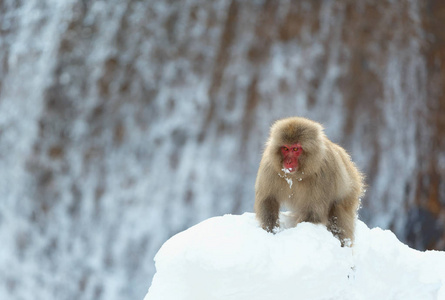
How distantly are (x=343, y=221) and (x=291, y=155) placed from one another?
1.42ft

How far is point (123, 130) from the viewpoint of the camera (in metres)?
5.78

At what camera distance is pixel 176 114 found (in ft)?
19.3

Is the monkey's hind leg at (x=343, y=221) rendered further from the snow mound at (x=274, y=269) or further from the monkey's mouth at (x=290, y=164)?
the monkey's mouth at (x=290, y=164)

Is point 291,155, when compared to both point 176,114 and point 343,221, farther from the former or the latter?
point 176,114

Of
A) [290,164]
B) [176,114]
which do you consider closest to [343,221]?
[290,164]

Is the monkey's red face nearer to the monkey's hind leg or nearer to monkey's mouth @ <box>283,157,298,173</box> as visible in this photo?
monkey's mouth @ <box>283,157,298,173</box>

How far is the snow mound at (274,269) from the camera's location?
1902 mm

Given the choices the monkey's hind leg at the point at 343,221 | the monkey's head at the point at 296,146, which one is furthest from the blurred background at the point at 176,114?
the monkey's head at the point at 296,146

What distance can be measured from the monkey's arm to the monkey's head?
0.66 ft

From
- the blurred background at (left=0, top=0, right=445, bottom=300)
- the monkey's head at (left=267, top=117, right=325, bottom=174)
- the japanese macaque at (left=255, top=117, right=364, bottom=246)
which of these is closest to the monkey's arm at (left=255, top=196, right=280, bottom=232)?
the japanese macaque at (left=255, top=117, right=364, bottom=246)

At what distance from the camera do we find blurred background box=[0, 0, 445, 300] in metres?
5.59

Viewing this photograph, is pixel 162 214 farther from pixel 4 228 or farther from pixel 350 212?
pixel 350 212


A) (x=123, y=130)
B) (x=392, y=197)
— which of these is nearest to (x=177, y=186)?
(x=123, y=130)

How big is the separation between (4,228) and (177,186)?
1.93 meters
